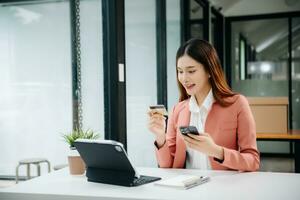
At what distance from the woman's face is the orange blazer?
0.13 metres

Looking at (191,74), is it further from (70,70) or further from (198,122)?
(70,70)

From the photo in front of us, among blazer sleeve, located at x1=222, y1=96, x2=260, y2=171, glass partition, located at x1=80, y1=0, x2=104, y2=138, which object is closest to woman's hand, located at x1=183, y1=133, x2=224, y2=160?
blazer sleeve, located at x1=222, y1=96, x2=260, y2=171

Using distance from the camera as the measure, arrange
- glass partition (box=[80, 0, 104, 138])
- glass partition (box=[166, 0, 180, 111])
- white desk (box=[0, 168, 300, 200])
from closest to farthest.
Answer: white desk (box=[0, 168, 300, 200]) → glass partition (box=[80, 0, 104, 138]) → glass partition (box=[166, 0, 180, 111])

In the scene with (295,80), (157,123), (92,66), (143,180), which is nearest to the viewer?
(143,180)

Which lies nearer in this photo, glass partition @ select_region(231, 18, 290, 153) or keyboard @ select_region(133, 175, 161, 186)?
keyboard @ select_region(133, 175, 161, 186)

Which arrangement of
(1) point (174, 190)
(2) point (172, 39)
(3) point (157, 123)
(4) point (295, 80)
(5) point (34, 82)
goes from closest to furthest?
(1) point (174, 190) < (3) point (157, 123) < (5) point (34, 82) < (2) point (172, 39) < (4) point (295, 80)

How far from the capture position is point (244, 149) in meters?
1.90

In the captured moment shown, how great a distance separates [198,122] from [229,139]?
0.62ft

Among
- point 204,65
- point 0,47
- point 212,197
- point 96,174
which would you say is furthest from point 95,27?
point 212,197

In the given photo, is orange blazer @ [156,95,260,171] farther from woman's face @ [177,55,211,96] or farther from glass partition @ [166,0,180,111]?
glass partition @ [166,0,180,111]

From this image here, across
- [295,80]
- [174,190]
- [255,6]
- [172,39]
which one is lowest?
[174,190]

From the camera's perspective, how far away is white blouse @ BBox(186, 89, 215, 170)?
1996 mm

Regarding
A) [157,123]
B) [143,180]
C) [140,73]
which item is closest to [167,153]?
[157,123]

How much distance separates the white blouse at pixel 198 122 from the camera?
2.00 metres
